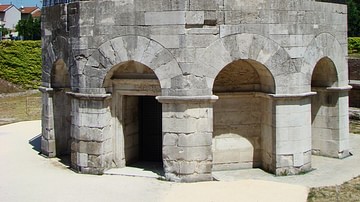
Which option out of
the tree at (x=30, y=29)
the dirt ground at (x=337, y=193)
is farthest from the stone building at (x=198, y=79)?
the tree at (x=30, y=29)

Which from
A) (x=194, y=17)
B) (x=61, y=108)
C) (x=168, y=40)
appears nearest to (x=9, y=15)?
(x=61, y=108)

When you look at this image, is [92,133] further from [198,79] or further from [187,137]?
[198,79]

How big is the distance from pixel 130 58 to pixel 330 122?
23.0 ft

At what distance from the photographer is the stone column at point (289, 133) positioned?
12.9 meters

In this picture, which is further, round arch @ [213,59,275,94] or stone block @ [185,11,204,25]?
round arch @ [213,59,275,94]

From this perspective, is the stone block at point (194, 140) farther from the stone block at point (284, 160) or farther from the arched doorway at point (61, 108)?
the arched doorway at point (61, 108)

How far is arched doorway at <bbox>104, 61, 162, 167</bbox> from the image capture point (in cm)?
1309

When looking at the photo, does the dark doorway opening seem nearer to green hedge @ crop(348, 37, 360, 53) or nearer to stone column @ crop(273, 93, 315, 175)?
stone column @ crop(273, 93, 315, 175)

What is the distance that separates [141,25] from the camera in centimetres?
1236

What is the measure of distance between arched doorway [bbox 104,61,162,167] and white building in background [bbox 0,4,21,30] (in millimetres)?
84572

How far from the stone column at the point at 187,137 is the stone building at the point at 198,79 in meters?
0.03

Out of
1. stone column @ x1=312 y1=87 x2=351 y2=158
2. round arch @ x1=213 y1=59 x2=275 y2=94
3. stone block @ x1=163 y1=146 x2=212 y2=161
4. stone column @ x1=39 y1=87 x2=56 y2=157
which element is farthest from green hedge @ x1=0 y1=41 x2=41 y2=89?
stone block @ x1=163 y1=146 x2=212 y2=161

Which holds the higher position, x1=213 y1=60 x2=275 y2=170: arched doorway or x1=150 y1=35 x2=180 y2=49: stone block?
x1=150 y1=35 x2=180 y2=49: stone block

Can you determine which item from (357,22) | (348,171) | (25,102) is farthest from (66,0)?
(357,22)
